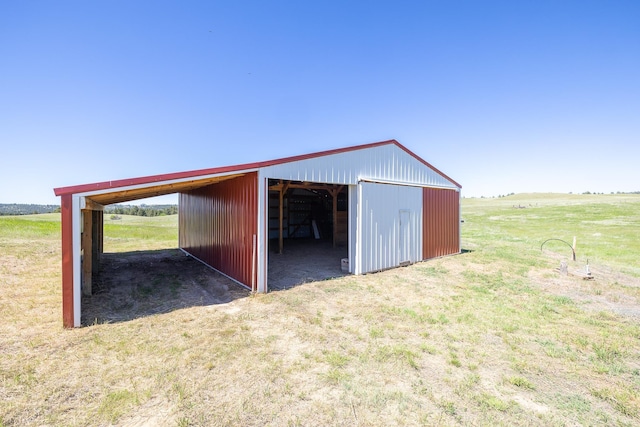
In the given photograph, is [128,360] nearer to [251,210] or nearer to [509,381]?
[251,210]

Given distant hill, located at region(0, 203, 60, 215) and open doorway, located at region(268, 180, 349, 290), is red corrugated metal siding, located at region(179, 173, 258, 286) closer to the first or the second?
open doorway, located at region(268, 180, 349, 290)

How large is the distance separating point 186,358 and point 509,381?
4314mm

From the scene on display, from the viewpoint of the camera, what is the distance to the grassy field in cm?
296

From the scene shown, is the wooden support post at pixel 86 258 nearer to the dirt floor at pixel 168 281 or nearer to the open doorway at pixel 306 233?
the dirt floor at pixel 168 281

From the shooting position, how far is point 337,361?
393 centimetres

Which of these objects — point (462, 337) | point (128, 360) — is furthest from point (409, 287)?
point (128, 360)

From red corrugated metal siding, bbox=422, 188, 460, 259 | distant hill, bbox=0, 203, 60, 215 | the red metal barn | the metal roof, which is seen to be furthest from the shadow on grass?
distant hill, bbox=0, 203, 60, 215

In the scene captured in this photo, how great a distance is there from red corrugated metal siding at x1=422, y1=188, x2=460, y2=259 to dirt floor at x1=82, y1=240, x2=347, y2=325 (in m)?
3.81

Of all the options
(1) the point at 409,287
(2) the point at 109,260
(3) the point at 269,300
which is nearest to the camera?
(3) the point at 269,300

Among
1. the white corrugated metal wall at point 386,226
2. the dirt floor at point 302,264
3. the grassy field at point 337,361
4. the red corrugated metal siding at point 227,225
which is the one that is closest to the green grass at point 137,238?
the red corrugated metal siding at point 227,225

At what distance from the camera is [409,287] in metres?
7.70

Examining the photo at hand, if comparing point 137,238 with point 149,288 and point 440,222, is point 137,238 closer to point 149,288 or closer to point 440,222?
point 149,288

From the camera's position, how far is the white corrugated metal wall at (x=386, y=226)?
894 centimetres

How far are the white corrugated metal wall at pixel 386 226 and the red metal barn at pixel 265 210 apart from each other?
0.11ft
